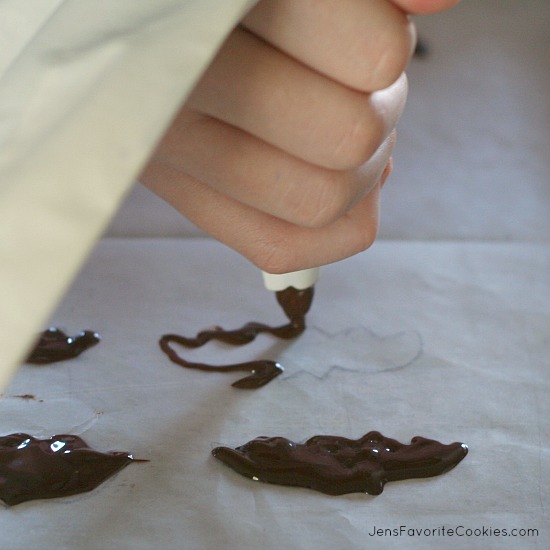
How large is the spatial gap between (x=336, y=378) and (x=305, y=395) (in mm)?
32

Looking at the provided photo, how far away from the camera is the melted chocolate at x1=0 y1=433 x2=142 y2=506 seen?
493 mm

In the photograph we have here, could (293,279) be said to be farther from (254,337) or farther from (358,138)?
(358,138)

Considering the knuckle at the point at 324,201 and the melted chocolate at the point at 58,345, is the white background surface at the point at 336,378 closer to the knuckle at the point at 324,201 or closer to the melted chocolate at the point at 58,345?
the melted chocolate at the point at 58,345

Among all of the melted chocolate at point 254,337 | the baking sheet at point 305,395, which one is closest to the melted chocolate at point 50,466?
the baking sheet at point 305,395

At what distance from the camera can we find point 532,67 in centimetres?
115

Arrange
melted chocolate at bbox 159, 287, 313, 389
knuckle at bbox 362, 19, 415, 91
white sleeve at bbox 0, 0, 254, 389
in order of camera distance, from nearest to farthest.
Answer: white sleeve at bbox 0, 0, 254, 389
knuckle at bbox 362, 19, 415, 91
melted chocolate at bbox 159, 287, 313, 389

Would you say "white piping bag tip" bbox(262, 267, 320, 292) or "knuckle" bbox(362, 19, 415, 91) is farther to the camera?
"white piping bag tip" bbox(262, 267, 320, 292)

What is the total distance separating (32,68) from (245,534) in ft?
0.95

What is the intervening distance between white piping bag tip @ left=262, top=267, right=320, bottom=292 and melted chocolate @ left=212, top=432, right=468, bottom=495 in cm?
13

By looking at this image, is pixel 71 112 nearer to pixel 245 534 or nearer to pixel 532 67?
pixel 245 534

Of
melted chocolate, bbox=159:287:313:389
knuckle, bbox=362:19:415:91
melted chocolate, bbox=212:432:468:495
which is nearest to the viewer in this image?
knuckle, bbox=362:19:415:91

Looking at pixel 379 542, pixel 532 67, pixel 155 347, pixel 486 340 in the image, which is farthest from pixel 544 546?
pixel 532 67

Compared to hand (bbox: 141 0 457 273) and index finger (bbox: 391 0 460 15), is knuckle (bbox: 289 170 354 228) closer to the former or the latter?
hand (bbox: 141 0 457 273)

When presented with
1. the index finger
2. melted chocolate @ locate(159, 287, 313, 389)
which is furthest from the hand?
melted chocolate @ locate(159, 287, 313, 389)
